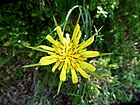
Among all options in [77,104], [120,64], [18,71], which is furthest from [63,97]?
[120,64]

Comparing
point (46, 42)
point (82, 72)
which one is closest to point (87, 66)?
point (82, 72)

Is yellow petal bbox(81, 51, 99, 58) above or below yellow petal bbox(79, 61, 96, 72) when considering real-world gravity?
above

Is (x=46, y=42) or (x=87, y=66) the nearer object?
(x=87, y=66)

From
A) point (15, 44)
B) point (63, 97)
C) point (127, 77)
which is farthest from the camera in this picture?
point (127, 77)

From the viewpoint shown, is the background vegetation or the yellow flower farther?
the background vegetation

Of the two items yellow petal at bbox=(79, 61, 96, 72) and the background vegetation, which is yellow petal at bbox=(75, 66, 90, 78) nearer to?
yellow petal at bbox=(79, 61, 96, 72)

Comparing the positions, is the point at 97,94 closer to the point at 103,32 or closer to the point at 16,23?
the point at 103,32

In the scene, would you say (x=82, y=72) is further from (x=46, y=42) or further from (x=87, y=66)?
(x=46, y=42)

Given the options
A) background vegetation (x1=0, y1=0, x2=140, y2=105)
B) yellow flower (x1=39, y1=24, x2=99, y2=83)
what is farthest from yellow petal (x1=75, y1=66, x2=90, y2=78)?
background vegetation (x1=0, y1=0, x2=140, y2=105)

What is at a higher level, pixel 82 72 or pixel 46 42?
pixel 46 42
